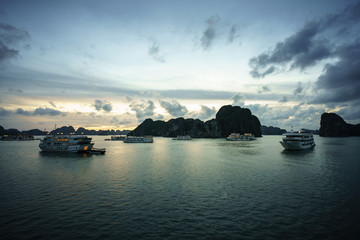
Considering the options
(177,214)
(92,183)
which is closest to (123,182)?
(92,183)

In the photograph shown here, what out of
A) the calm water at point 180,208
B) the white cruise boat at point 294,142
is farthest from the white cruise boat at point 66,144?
the white cruise boat at point 294,142

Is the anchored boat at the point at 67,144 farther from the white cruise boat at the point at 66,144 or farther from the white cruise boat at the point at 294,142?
the white cruise boat at the point at 294,142

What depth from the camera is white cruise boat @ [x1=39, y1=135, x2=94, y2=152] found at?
100000mm

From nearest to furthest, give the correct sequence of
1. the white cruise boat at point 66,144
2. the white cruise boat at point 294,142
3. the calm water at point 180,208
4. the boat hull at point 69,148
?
the calm water at point 180,208, the boat hull at point 69,148, the white cruise boat at point 66,144, the white cruise boat at point 294,142

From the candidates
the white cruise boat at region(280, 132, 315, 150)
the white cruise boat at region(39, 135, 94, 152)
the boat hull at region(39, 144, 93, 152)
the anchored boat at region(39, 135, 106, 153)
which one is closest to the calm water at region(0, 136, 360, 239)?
the boat hull at region(39, 144, 93, 152)

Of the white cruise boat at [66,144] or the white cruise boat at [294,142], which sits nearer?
the white cruise boat at [66,144]

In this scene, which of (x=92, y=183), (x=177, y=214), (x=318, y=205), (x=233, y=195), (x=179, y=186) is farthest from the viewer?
(x=92, y=183)

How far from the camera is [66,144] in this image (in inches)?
3971

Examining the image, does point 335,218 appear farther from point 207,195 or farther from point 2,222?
point 2,222

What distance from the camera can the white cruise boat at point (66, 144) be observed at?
100000 mm

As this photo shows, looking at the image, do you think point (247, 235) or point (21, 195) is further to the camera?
point (21, 195)

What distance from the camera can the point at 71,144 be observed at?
100250mm

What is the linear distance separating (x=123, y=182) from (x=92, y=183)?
6.01m

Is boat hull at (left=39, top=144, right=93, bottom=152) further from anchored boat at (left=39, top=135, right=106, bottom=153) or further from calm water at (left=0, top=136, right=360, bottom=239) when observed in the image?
calm water at (left=0, top=136, right=360, bottom=239)
